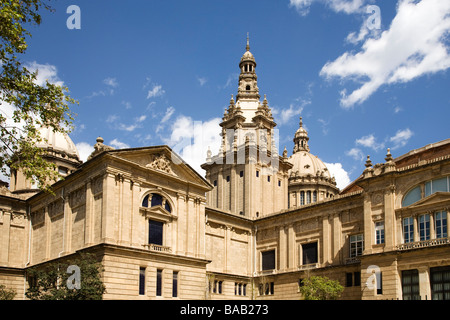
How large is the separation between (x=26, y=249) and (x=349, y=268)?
110 ft

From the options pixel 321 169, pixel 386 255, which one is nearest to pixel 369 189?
pixel 386 255

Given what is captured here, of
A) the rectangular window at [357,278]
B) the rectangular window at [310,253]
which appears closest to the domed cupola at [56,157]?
the rectangular window at [310,253]

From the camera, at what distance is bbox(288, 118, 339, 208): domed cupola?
111562 mm

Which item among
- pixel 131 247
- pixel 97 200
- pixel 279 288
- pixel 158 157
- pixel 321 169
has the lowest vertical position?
pixel 279 288

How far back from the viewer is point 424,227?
47250 mm

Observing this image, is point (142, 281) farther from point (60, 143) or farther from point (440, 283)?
point (60, 143)

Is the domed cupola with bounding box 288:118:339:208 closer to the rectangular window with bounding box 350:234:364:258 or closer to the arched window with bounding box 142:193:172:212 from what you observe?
the rectangular window with bounding box 350:234:364:258

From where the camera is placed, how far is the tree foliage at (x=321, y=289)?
5025 cm

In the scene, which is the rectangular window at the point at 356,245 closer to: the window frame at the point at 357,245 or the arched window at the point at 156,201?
the window frame at the point at 357,245

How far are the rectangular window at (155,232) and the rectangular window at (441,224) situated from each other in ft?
81.6

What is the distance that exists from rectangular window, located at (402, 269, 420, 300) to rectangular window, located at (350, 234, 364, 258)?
284 inches
